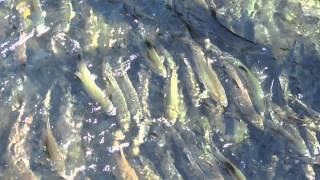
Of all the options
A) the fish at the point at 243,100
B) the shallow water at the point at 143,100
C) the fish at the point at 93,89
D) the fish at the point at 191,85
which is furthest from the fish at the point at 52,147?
the fish at the point at 243,100

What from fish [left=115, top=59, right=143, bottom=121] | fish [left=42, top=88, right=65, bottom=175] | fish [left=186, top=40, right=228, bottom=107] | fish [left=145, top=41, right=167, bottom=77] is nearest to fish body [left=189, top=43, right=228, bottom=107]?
Answer: fish [left=186, top=40, right=228, bottom=107]

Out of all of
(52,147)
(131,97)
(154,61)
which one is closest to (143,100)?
(131,97)

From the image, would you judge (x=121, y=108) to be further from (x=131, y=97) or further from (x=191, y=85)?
(x=191, y=85)

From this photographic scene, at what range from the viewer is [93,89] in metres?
1.94

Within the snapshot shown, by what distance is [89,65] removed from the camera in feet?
6.55

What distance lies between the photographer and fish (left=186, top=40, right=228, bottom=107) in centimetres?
198

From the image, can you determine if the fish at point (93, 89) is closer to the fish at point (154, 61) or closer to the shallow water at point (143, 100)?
the shallow water at point (143, 100)

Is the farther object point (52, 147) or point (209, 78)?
point (209, 78)

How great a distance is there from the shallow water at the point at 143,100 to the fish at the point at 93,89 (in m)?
0.01

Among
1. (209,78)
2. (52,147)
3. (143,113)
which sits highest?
(209,78)

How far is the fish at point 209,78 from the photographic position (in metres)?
1.98

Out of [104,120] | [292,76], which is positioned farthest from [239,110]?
[104,120]

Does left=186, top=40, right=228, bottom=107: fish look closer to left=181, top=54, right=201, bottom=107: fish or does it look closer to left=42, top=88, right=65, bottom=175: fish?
left=181, top=54, right=201, bottom=107: fish

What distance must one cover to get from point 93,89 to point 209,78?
0.41 meters
